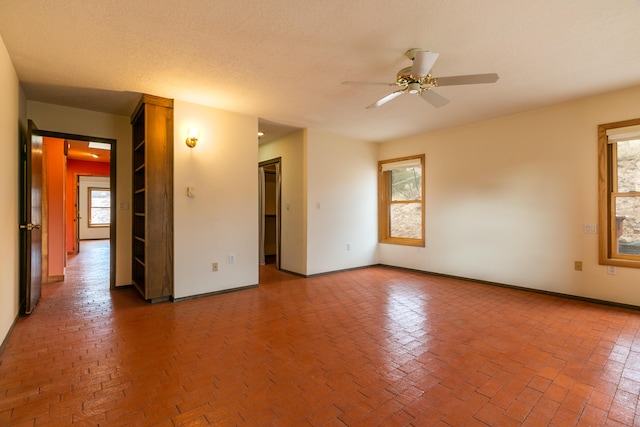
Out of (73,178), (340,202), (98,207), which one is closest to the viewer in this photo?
(340,202)

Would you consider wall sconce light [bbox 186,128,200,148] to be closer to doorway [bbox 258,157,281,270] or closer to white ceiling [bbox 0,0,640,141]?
white ceiling [bbox 0,0,640,141]

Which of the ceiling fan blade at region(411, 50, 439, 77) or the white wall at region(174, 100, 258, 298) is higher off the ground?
the ceiling fan blade at region(411, 50, 439, 77)

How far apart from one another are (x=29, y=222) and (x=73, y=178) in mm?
7201

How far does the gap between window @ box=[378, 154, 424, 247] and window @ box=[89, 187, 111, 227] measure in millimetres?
10423

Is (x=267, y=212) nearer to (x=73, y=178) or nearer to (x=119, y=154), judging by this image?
(x=119, y=154)

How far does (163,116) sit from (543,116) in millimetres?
4927

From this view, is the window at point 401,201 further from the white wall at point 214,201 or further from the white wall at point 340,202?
the white wall at point 214,201

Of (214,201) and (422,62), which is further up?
(422,62)

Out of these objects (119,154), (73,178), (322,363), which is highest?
(73,178)

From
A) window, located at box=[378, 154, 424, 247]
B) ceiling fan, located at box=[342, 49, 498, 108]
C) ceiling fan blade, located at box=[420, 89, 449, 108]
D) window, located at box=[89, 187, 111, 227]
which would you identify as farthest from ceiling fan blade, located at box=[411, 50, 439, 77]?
window, located at box=[89, 187, 111, 227]

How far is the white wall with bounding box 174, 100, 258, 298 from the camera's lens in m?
3.87

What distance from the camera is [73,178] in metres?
8.98

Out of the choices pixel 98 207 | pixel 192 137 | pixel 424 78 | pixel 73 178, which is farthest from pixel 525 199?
pixel 98 207

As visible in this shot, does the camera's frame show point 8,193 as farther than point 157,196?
No
